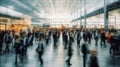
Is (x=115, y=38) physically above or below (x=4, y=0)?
below

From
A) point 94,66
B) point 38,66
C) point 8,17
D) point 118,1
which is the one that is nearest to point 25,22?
point 8,17

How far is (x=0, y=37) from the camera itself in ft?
78.9

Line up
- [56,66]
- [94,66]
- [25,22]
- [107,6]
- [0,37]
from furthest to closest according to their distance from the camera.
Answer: [25,22] < [107,6] < [0,37] < [56,66] < [94,66]

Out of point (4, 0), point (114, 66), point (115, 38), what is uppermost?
A: point (4, 0)

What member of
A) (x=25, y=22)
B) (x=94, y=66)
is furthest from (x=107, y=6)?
(x=94, y=66)

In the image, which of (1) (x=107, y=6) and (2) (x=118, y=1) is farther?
(1) (x=107, y=6)

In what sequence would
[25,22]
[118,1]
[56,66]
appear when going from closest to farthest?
[56,66] → [118,1] → [25,22]

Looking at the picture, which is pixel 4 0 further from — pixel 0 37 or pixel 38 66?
pixel 38 66

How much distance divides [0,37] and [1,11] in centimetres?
2015

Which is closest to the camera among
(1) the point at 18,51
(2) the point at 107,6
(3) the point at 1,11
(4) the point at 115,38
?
(1) the point at 18,51

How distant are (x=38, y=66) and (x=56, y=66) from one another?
102cm

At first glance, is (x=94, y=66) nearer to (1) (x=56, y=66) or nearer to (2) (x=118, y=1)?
(1) (x=56, y=66)

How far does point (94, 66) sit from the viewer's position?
816cm

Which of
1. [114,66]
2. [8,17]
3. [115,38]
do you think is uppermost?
[8,17]
